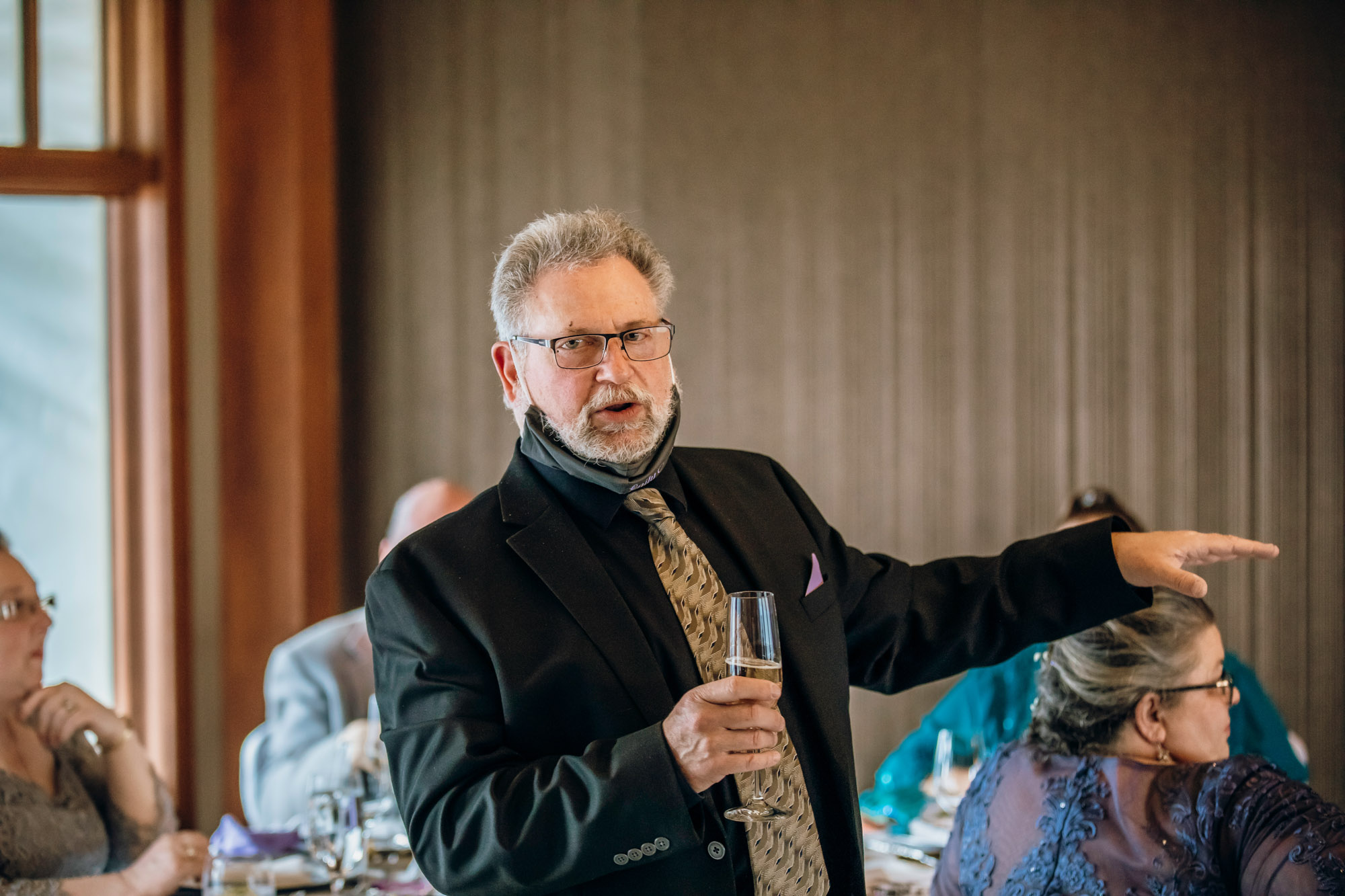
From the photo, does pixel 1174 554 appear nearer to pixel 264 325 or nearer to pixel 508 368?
pixel 508 368

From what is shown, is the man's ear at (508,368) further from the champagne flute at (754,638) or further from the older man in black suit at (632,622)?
the champagne flute at (754,638)

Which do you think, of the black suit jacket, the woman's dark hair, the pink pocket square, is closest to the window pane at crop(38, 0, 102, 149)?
the black suit jacket

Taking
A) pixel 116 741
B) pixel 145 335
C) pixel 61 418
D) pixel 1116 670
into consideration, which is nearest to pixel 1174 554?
pixel 1116 670

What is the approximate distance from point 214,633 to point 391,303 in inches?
50.5

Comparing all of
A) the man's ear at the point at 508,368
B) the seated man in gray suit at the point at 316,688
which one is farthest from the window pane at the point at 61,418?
the man's ear at the point at 508,368

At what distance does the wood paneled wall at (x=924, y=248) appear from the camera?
4.39 meters

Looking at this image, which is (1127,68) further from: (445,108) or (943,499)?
(445,108)

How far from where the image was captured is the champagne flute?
144cm

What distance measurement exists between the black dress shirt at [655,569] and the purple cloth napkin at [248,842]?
3.94 feet

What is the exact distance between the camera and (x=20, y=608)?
251 centimetres

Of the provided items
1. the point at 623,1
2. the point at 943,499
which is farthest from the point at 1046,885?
the point at 623,1

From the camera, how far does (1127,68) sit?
4.78 metres

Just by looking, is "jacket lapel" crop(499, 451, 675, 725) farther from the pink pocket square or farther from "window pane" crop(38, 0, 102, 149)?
"window pane" crop(38, 0, 102, 149)

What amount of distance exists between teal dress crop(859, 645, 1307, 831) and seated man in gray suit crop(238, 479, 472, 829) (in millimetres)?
1467
